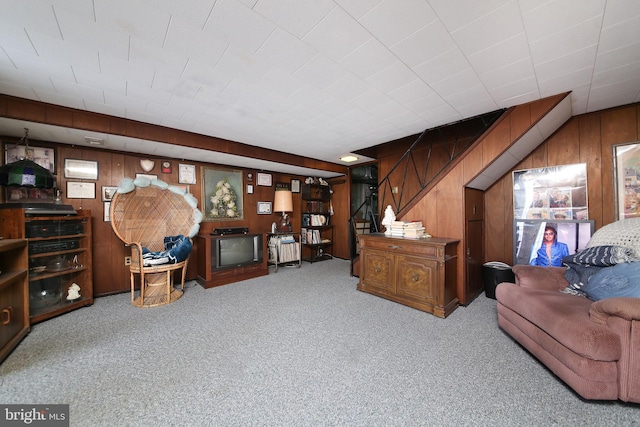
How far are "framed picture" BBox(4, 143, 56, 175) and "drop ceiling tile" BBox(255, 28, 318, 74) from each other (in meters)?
3.36

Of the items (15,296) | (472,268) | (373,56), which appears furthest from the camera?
(472,268)

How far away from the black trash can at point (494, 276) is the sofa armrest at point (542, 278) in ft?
2.62

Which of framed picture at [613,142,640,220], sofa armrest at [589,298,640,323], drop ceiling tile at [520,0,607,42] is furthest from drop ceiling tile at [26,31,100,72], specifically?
framed picture at [613,142,640,220]

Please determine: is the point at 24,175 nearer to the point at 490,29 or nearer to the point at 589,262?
the point at 490,29

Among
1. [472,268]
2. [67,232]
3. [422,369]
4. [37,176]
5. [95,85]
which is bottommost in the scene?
[422,369]

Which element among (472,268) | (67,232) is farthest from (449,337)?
(67,232)

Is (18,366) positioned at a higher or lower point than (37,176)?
lower

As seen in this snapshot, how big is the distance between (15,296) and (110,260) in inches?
50.5

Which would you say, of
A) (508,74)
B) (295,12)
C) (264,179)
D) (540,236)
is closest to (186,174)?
(264,179)

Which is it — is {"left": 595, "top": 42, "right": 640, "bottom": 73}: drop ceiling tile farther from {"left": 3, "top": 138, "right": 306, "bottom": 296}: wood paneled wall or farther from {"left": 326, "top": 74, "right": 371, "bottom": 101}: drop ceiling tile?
{"left": 3, "top": 138, "right": 306, "bottom": 296}: wood paneled wall

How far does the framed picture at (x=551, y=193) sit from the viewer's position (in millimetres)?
2762

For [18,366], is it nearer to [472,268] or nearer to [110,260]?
→ [110,260]

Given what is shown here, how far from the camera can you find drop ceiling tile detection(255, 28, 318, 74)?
58.7 inches

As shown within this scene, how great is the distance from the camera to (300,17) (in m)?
1.34
